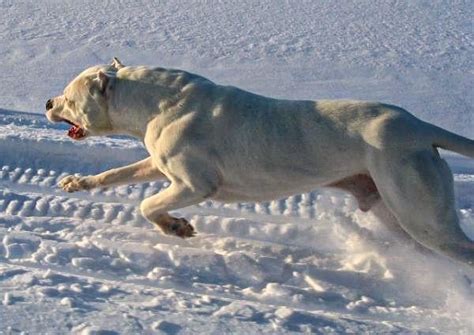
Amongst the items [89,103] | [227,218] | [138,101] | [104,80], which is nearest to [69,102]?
[89,103]

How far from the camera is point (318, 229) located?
425 centimetres

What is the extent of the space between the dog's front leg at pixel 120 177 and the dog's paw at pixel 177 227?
0.26m

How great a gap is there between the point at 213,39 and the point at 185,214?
3236mm

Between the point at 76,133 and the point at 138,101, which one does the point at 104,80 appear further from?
the point at 76,133

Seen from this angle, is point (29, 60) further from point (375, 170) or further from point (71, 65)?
point (375, 170)

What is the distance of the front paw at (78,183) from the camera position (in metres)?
4.20

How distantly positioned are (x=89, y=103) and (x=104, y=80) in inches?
6.1

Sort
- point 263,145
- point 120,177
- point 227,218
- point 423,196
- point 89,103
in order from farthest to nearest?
1. point 227,218
2. point 120,177
3. point 89,103
4. point 263,145
5. point 423,196

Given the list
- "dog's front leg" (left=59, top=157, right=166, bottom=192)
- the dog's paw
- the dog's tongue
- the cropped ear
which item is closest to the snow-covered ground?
the dog's paw

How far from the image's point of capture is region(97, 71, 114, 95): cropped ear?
3814 millimetres

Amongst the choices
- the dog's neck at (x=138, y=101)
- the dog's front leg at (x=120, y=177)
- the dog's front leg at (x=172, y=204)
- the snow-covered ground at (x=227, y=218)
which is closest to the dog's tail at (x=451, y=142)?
the snow-covered ground at (x=227, y=218)

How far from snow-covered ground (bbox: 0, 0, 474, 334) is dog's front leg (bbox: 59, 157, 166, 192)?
0.20 metres

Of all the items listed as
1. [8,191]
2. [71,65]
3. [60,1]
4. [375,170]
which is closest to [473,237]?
[375,170]

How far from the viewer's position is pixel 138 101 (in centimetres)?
382
